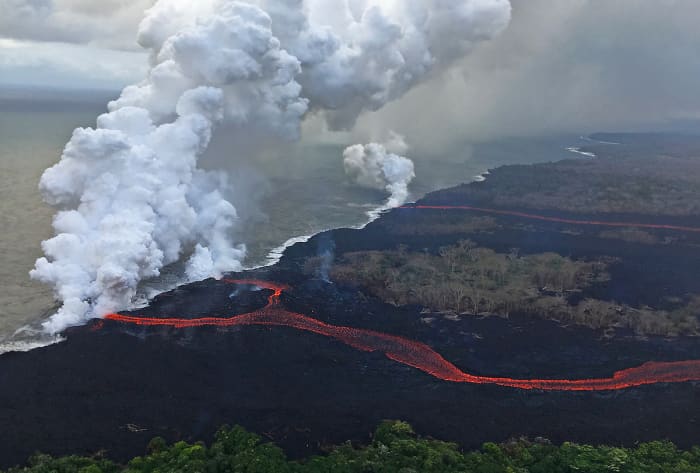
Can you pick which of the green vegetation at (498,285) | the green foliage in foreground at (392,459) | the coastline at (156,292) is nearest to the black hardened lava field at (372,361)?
the green vegetation at (498,285)

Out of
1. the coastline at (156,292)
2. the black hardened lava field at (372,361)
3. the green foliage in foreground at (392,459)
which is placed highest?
the coastline at (156,292)

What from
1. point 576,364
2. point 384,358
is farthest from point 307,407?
point 576,364

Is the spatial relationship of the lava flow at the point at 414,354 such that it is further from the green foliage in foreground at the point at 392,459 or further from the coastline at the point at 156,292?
the green foliage in foreground at the point at 392,459

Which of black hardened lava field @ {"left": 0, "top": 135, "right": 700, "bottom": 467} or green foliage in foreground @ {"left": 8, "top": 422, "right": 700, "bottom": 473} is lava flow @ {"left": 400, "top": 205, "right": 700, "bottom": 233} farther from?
green foliage in foreground @ {"left": 8, "top": 422, "right": 700, "bottom": 473}

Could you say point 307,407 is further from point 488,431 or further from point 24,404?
point 24,404

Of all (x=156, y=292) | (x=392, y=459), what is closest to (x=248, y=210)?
(x=156, y=292)

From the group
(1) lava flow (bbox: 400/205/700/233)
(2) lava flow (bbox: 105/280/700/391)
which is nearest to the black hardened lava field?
(2) lava flow (bbox: 105/280/700/391)

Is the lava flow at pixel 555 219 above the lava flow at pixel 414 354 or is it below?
above
